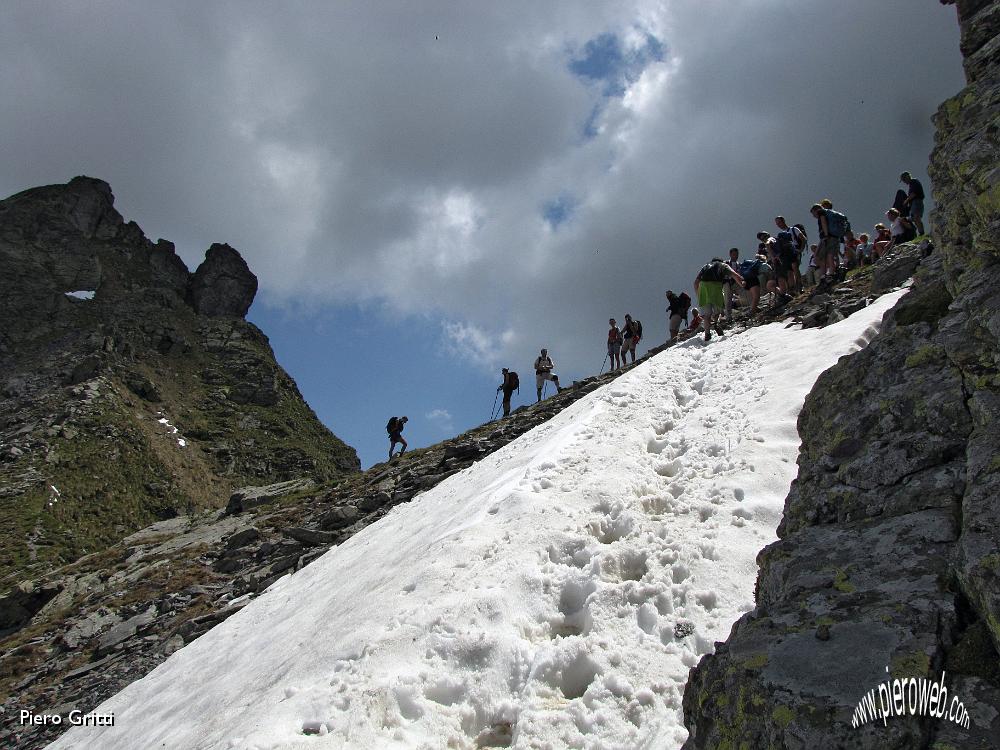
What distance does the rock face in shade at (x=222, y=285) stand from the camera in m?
110

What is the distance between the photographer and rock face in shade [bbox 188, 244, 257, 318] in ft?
360

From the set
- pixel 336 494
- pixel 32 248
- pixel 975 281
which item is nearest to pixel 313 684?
pixel 975 281

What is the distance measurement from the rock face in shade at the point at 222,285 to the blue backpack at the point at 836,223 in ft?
358

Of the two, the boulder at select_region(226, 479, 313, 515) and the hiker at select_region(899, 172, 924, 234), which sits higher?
the hiker at select_region(899, 172, 924, 234)

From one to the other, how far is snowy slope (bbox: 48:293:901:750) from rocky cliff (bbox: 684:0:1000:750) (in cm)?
151

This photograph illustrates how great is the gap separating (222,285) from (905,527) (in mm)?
121884

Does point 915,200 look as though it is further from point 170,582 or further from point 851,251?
point 170,582

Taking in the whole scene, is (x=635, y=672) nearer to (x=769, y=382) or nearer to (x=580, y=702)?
(x=580, y=702)

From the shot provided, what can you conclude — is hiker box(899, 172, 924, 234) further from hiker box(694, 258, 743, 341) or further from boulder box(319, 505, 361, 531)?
boulder box(319, 505, 361, 531)

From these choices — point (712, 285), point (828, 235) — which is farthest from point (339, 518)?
point (828, 235)

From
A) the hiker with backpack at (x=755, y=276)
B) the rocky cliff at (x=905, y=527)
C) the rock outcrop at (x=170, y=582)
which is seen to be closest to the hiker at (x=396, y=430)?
the rock outcrop at (x=170, y=582)

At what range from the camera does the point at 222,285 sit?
369 feet

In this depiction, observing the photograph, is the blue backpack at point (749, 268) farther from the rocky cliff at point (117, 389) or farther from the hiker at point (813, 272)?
the rocky cliff at point (117, 389)

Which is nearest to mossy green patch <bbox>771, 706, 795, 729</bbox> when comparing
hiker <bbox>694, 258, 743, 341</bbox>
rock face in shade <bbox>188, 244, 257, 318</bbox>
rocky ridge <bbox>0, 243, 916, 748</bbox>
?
rocky ridge <bbox>0, 243, 916, 748</bbox>
